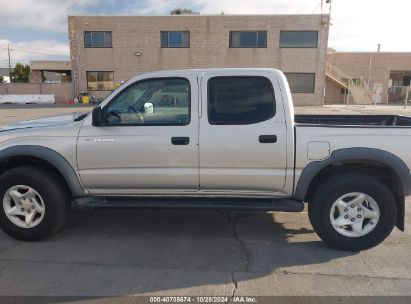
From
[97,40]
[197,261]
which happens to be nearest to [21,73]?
[97,40]

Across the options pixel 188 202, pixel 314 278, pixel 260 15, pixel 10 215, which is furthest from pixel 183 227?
pixel 260 15

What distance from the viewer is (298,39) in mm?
27312

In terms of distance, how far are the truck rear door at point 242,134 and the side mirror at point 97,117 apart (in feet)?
3.64

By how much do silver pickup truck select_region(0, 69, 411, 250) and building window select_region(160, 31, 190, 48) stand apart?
999 inches

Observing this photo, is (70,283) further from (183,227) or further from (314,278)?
(314,278)

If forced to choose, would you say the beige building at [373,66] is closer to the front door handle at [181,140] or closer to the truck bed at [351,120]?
the truck bed at [351,120]

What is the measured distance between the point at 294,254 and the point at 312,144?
1.21 meters

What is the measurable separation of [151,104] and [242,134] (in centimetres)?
110

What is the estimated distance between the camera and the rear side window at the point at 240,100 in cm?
357

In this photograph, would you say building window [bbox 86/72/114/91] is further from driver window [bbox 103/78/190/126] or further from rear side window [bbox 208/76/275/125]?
rear side window [bbox 208/76/275/125]

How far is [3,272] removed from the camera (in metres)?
3.21

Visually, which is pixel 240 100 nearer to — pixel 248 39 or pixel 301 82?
pixel 248 39

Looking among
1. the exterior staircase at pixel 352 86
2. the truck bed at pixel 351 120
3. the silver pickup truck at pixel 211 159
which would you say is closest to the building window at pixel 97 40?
the exterior staircase at pixel 352 86

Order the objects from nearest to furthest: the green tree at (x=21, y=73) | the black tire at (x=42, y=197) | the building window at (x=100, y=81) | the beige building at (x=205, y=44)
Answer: the black tire at (x=42, y=197) → the beige building at (x=205, y=44) → the building window at (x=100, y=81) → the green tree at (x=21, y=73)
